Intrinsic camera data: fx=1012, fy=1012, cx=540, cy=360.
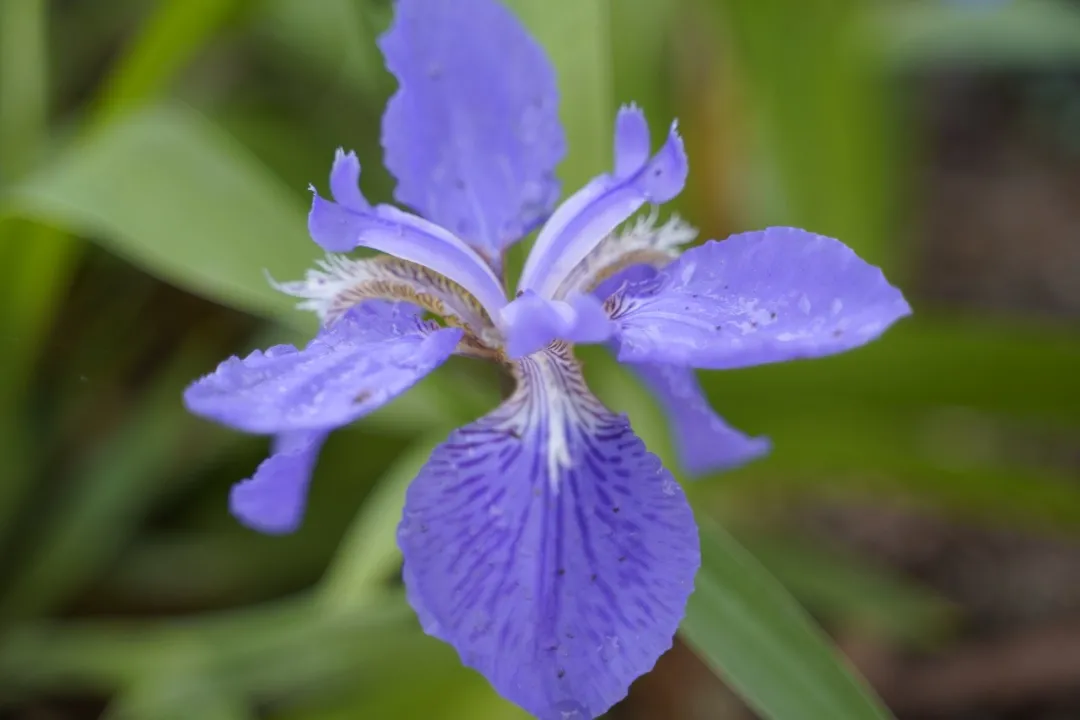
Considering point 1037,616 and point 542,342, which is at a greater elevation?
point 542,342

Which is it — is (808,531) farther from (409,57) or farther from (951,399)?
(409,57)

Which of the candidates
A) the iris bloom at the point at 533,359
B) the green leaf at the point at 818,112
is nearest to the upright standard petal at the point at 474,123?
the iris bloom at the point at 533,359

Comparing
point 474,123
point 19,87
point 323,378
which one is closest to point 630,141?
point 474,123

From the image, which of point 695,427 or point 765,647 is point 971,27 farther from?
point 765,647

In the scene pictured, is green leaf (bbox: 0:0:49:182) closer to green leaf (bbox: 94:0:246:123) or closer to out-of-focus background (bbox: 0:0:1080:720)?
out-of-focus background (bbox: 0:0:1080:720)

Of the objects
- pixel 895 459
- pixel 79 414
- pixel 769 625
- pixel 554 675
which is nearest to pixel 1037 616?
pixel 895 459

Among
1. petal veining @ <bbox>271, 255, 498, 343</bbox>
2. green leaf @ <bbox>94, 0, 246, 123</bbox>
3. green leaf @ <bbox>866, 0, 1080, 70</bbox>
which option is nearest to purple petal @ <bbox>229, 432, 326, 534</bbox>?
petal veining @ <bbox>271, 255, 498, 343</bbox>
